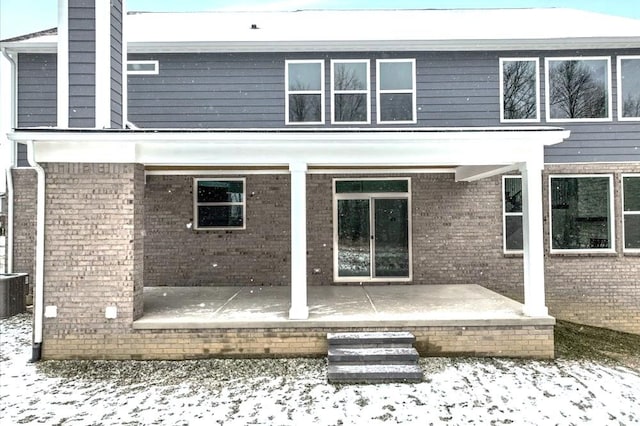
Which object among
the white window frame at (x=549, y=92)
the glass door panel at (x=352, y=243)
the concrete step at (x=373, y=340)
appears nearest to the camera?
the concrete step at (x=373, y=340)

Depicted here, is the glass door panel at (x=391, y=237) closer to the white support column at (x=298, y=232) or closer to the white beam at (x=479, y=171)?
the white beam at (x=479, y=171)

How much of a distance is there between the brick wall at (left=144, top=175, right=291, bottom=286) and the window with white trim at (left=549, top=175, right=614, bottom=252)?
5542 millimetres

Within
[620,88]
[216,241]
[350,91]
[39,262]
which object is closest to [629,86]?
[620,88]

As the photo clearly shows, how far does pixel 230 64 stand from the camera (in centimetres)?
929

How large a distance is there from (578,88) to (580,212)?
8.50 feet

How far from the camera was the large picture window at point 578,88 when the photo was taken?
9.16 meters

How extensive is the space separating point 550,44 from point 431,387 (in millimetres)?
7654

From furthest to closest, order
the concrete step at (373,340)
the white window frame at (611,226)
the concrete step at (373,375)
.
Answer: the white window frame at (611,226), the concrete step at (373,340), the concrete step at (373,375)

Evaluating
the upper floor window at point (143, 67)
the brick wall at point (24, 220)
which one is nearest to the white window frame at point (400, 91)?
the upper floor window at point (143, 67)

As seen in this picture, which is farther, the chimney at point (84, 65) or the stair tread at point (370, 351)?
the chimney at point (84, 65)

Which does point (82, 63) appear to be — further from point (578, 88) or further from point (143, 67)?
point (578, 88)

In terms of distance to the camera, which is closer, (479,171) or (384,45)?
(479,171)

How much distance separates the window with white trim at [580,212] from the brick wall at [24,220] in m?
10.8

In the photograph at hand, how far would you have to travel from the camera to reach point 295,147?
6.12 metres
